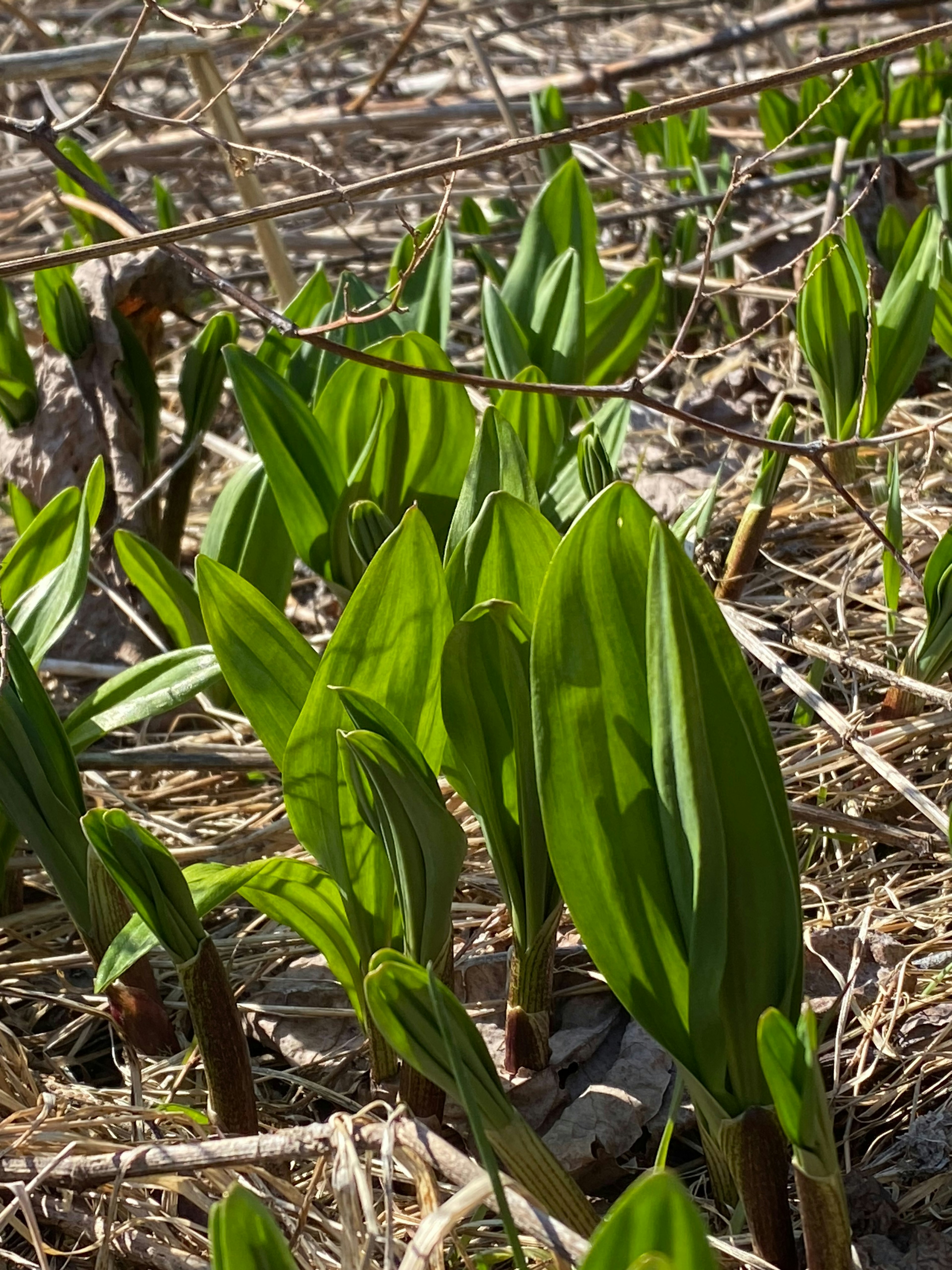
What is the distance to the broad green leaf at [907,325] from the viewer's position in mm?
1690

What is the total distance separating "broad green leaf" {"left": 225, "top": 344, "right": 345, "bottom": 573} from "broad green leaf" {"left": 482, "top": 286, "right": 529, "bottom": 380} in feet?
1.10

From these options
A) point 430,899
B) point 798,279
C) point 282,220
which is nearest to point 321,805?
point 430,899

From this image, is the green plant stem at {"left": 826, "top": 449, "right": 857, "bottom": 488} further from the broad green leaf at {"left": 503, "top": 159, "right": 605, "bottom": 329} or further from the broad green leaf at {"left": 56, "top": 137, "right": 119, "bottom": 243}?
the broad green leaf at {"left": 56, "top": 137, "right": 119, "bottom": 243}

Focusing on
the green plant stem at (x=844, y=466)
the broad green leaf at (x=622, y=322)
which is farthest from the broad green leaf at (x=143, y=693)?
the green plant stem at (x=844, y=466)

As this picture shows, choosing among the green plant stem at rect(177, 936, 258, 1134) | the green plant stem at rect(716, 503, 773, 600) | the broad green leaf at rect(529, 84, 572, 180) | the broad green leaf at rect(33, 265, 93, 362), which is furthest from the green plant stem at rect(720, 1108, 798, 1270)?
the broad green leaf at rect(529, 84, 572, 180)

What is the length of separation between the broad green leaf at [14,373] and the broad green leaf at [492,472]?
1031 mm

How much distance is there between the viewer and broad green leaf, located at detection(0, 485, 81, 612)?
1.47 meters

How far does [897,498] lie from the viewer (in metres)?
1.42

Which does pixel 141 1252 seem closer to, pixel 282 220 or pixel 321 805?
pixel 321 805

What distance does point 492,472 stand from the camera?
4.03 ft

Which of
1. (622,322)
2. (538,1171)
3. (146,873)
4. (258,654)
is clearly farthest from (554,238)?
(538,1171)

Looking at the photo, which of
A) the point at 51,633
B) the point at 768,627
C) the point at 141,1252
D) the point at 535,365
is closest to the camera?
the point at 141,1252

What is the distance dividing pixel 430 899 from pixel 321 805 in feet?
0.43

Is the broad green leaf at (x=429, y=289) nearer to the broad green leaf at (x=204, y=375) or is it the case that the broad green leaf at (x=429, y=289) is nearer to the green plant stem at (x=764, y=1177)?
the broad green leaf at (x=204, y=375)
